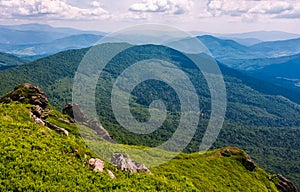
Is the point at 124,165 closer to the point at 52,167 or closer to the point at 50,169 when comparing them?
the point at 52,167

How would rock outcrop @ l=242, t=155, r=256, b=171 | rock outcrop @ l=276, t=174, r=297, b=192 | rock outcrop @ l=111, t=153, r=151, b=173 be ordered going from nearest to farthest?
rock outcrop @ l=111, t=153, r=151, b=173 < rock outcrop @ l=276, t=174, r=297, b=192 < rock outcrop @ l=242, t=155, r=256, b=171

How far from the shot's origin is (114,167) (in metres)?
35.5

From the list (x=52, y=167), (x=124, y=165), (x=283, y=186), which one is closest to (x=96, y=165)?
(x=124, y=165)

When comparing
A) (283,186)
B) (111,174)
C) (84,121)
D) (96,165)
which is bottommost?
(283,186)

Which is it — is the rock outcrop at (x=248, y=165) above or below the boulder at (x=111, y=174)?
below

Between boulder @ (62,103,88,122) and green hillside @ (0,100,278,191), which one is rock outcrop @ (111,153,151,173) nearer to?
green hillside @ (0,100,278,191)

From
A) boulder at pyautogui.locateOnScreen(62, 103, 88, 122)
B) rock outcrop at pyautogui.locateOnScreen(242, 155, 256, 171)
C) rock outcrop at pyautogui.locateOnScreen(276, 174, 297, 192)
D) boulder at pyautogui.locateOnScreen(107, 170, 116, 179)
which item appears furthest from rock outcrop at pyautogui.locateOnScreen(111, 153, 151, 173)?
boulder at pyautogui.locateOnScreen(62, 103, 88, 122)

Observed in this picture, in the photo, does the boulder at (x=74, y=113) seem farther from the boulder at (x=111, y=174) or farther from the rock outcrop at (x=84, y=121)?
the boulder at (x=111, y=174)

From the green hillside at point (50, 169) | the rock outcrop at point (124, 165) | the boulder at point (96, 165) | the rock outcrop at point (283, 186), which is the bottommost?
→ the rock outcrop at point (283, 186)

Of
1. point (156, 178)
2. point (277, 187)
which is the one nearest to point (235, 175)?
point (277, 187)

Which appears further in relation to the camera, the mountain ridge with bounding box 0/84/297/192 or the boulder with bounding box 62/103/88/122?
the boulder with bounding box 62/103/88/122

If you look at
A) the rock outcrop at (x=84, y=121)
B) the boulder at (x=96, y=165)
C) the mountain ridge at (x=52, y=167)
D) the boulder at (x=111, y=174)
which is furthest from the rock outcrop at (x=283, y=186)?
the boulder at (x=96, y=165)

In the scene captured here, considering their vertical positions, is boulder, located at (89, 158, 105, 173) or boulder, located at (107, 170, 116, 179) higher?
boulder, located at (89, 158, 105, 173)

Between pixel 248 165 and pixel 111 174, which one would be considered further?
pixel 248 165
